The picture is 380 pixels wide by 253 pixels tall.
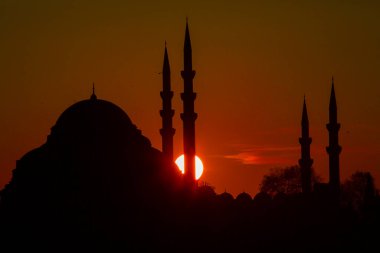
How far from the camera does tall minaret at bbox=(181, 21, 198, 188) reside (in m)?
30.0

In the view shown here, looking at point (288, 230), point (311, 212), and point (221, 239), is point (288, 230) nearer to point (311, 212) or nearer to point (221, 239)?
point (311, 212)

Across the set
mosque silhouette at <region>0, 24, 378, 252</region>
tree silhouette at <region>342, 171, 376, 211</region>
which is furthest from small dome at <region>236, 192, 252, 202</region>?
tree silhouette at <region>342, 171, 376, 211</region>

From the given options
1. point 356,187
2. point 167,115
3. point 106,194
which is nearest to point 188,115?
point 167,115

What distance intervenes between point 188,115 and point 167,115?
244 centimetres

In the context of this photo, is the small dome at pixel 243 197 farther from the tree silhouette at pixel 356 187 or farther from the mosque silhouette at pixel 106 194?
the tree silhouette at pixel 356 187

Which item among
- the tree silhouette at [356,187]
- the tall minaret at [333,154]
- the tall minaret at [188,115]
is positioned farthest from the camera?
the tree silhouette at [356,187]

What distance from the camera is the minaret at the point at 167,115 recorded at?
32500mm

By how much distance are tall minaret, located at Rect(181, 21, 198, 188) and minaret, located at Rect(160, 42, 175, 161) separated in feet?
6.41

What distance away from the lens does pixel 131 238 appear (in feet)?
89.8

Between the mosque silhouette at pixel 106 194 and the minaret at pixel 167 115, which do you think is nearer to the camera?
the mosque silhouette at pixel 106 194

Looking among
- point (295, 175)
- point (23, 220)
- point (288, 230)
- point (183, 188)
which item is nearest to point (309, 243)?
point (288, 230)

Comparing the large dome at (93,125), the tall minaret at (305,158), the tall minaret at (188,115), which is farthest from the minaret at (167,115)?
the tall minaret at (305,158)

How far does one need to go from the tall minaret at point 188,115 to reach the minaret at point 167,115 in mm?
1955

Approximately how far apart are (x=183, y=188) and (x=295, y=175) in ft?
110
